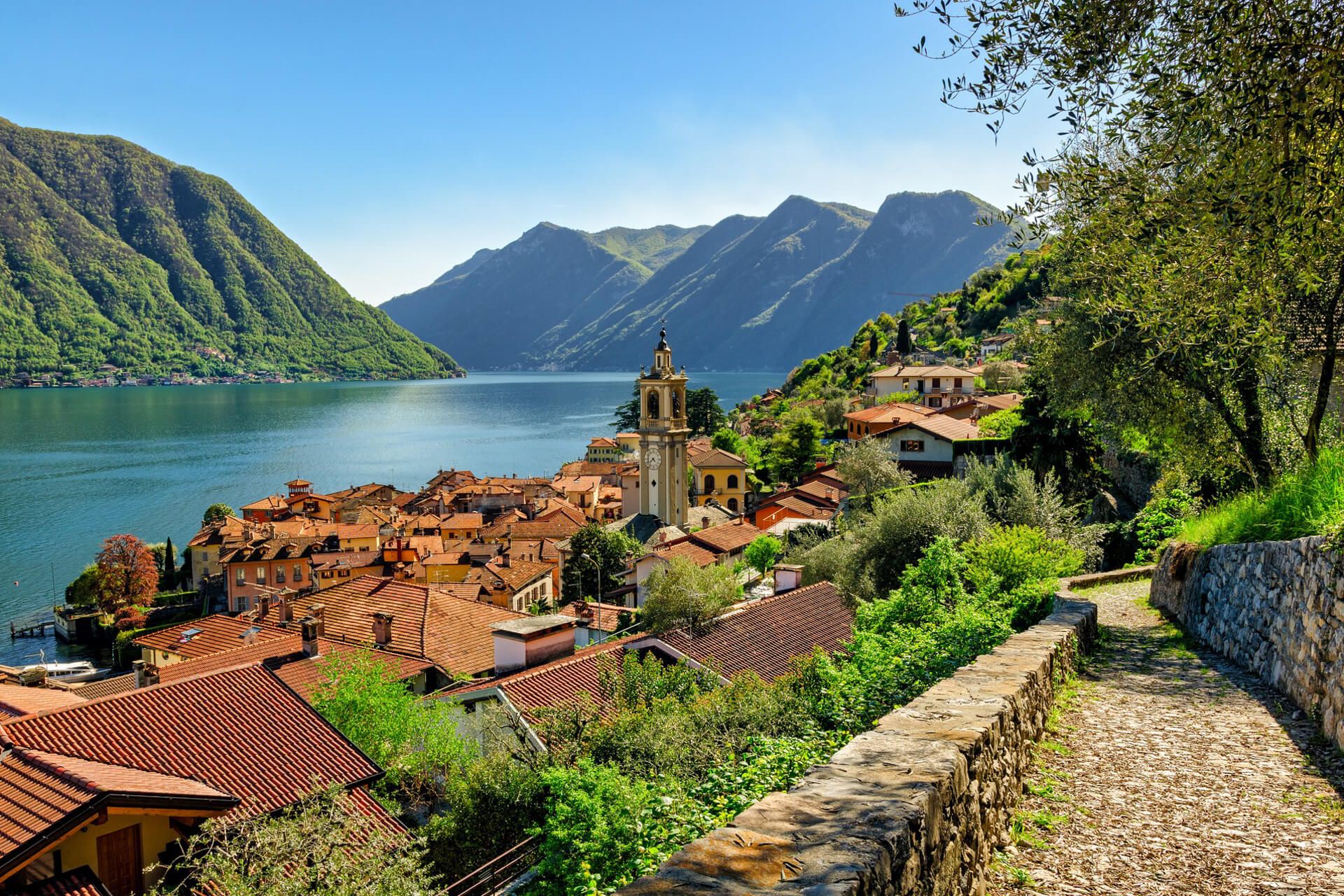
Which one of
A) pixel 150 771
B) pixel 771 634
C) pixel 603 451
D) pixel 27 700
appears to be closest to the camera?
pixel 150 771

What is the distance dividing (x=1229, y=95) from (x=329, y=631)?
22.7 meters

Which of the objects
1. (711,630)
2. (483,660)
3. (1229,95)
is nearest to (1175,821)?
(1229,95)

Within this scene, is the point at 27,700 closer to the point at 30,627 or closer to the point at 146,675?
the point at 146,675

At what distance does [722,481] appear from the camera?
2475 inches

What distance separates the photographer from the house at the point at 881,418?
40.8 metres

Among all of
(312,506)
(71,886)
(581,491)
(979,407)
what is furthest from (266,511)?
(71,886)

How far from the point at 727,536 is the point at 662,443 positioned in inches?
517

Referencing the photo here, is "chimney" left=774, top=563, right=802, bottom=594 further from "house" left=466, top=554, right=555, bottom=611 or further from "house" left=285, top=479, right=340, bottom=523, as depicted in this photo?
"house" left=285, top=479, right=340, bottom=523

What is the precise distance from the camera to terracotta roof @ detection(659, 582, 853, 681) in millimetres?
14883

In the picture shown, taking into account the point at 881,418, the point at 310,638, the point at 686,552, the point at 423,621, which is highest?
the point at 881,418

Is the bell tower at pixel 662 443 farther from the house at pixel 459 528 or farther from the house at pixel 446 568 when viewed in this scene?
the house at pixel 459 528

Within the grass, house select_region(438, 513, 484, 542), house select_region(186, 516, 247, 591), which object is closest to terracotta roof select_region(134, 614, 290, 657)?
the grass

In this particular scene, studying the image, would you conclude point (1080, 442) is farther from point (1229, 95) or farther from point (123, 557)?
point (123, 557)

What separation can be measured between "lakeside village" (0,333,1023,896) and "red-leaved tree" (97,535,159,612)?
0.46 ft
